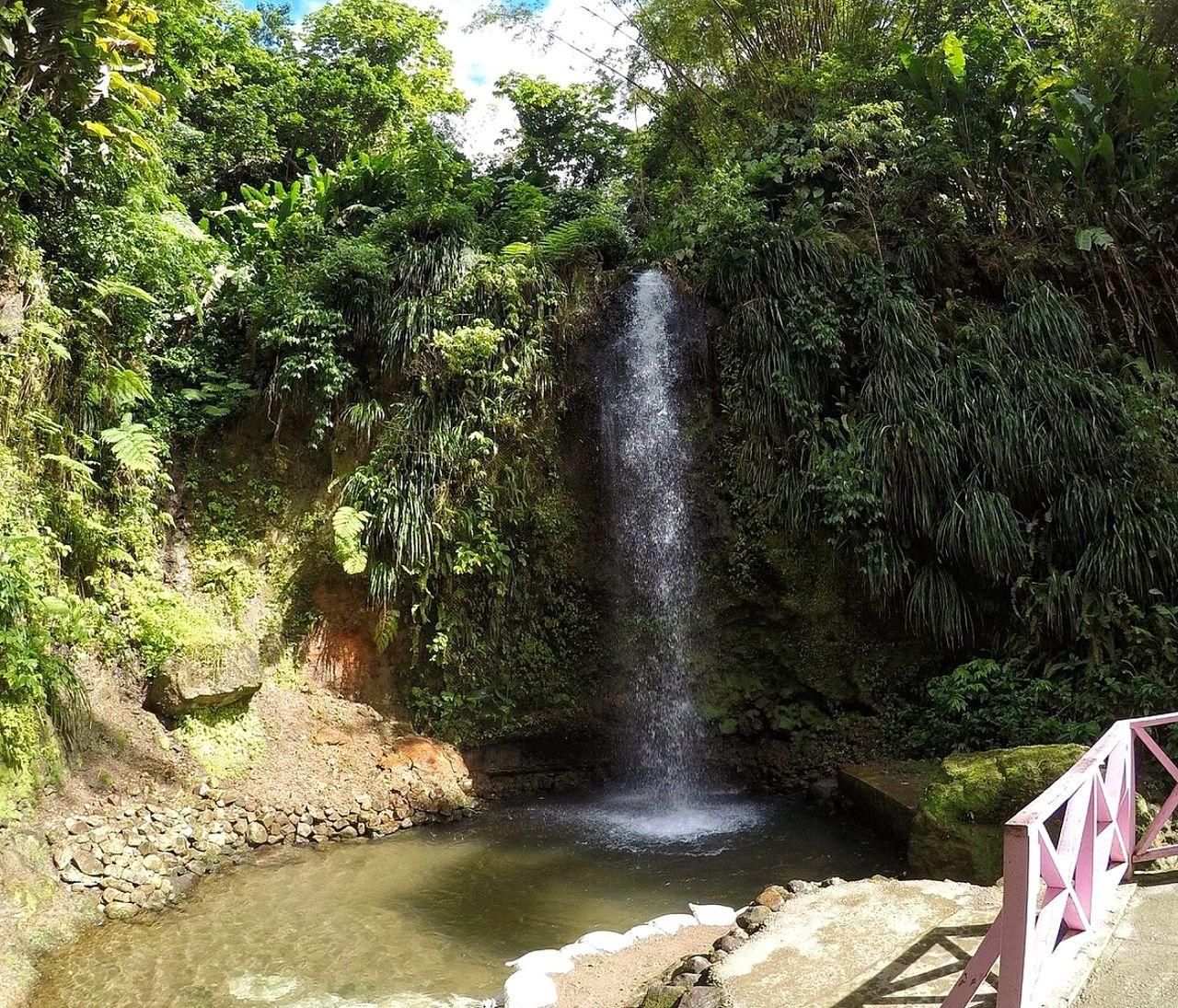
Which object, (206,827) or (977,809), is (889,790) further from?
(206,827)

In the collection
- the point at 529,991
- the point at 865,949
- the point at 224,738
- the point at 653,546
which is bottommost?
the point at 529,991

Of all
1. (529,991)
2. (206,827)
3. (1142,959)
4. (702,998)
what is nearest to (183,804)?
(206,827)

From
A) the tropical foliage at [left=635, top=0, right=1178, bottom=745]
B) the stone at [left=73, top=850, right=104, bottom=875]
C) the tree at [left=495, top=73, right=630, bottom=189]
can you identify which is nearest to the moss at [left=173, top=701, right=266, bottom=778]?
the stone at [left=73, top=850, right=104, bottom=875]

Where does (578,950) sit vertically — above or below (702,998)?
below

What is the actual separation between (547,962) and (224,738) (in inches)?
168

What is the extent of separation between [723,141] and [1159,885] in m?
13.0

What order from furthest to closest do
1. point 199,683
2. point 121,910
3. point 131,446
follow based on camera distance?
point 131,446 < point 199,683 < point 121,910

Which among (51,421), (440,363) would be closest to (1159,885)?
(440,363)

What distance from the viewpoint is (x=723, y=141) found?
46.9 ft

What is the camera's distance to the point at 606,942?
5.14 metres

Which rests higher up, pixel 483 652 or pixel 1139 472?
pixel 1139 472

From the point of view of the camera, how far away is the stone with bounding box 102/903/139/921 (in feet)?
19.1

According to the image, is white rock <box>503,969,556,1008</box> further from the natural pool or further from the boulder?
the boulder

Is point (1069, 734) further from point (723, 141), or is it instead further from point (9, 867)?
point (723, 141)
